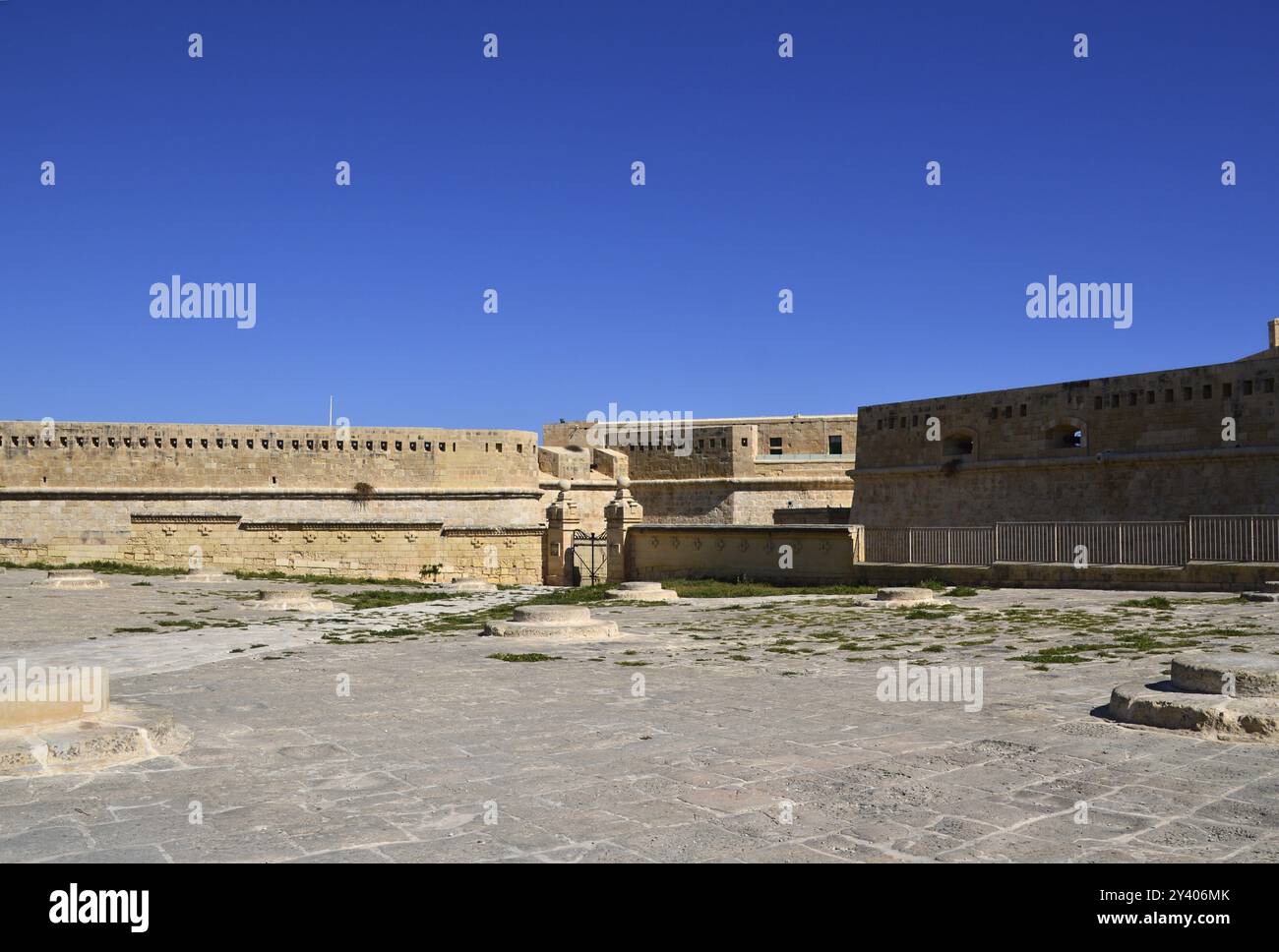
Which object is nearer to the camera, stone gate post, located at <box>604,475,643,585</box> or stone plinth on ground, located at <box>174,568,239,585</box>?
stone plinth on ground, located at <box>174,568,239,585</box>

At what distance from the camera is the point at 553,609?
11.8 metres

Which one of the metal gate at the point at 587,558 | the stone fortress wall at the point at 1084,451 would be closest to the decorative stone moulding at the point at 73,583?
the metal gate at the point at 587,558

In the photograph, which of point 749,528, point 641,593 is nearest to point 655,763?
point 641,593

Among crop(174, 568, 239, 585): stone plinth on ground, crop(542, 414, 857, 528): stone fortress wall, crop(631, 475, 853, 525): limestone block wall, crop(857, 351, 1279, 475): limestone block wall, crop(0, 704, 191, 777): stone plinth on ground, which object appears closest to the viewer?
crop(0, 704, 191, 777): stone plinth on ground

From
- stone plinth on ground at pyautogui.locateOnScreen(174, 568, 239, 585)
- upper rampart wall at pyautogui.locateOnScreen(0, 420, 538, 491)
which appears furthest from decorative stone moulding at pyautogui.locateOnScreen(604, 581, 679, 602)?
upper rampart wall at pyautogui.locateOnScreen(0, 420, 538, 491)

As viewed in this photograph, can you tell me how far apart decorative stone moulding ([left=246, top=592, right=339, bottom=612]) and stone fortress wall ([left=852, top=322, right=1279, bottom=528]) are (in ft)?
34.8

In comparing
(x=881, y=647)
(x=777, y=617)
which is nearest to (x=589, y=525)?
(x=777, y=617)

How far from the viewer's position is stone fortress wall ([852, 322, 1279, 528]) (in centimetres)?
1914

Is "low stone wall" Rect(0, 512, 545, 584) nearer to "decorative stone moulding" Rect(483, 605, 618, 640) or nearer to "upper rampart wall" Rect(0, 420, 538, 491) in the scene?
"upper rampart wall" Rect(0, 420, 538, 491)

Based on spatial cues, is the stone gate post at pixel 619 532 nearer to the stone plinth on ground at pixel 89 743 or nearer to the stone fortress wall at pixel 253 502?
the stone fortress wall at pixel 253 502

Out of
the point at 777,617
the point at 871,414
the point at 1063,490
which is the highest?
the point at 871,414

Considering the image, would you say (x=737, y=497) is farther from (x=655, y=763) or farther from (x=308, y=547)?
(x=655, y=763)
